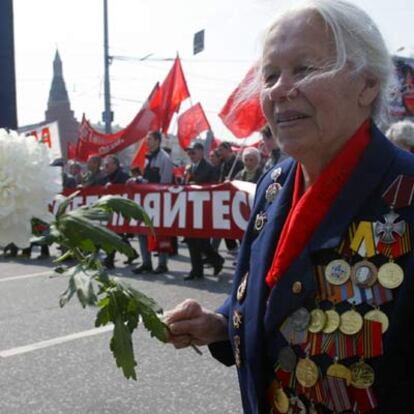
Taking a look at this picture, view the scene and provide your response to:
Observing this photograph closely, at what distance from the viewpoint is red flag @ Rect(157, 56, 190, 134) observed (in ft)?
45.6

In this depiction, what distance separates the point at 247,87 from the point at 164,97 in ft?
40.8

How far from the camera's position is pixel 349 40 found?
1367mm

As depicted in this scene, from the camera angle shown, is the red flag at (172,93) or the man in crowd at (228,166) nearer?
the man in crowd at (228,166)

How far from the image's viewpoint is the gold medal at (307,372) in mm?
1356

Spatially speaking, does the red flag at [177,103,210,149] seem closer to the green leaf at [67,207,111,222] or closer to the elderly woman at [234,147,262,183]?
the elderly woman at [234,147,262,183]

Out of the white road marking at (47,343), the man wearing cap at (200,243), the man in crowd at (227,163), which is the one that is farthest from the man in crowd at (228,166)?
the white road marking at (47,343)

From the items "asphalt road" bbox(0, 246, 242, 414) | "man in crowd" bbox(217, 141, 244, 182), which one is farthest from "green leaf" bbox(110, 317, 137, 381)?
"man in crowd" bbox(217, 141, 244, 182)

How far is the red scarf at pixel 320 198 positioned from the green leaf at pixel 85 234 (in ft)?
1.25

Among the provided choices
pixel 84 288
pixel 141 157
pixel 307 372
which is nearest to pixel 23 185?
pixel 84 288

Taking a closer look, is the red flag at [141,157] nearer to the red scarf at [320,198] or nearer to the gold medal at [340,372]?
the red scarf at [320,198]

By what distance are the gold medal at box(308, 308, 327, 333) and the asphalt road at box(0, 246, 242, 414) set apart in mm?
2302

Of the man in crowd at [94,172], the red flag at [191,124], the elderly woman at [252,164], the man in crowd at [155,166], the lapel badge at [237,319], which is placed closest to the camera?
the lapel badge at [237,319]

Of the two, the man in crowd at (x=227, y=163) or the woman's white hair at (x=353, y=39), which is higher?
the woman's white hair at (x=353, y=39)

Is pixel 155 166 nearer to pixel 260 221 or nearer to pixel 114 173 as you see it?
pixel 114 173
